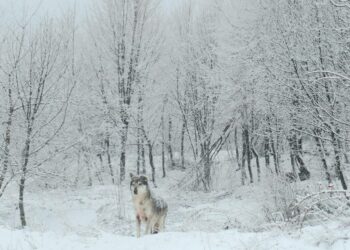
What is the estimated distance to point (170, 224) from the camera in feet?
44.4

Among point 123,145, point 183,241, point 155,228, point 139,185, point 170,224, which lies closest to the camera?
point 183,241

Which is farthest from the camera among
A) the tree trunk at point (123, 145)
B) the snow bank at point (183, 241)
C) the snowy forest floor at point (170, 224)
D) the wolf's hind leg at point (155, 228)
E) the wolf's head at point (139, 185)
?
the tree trunk at point (123, 145)

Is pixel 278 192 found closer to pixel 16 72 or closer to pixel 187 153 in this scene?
pixel 16 72

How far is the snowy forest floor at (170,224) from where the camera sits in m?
5.57

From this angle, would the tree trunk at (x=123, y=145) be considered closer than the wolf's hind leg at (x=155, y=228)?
No

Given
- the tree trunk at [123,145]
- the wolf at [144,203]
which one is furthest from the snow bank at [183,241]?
the tree trunk at [123,145]

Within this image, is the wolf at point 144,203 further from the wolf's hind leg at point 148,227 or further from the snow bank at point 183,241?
the snow bank at point 183,241

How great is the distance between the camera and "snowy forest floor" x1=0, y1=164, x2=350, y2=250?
18.3 feet

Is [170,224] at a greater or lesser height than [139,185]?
lesser

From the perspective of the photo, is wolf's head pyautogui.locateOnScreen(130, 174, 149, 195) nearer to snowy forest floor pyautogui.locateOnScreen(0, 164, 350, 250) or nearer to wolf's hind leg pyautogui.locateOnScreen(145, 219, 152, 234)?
wolf's hind leg pyautogui.locateOnScreen(145, 219, 152, 234)

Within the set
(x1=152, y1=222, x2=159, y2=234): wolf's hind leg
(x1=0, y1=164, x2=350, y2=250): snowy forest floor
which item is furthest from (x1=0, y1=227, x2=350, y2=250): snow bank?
(x1=152, y1=222, x2=159, y2=234): wolf's hind leg

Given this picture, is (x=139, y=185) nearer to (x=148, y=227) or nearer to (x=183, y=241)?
(x=148, y=227)

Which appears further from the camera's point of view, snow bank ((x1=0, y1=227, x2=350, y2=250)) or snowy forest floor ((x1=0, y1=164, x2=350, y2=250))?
snowy forest floor ((x1=0, y1=164, x2=350, y2=250))

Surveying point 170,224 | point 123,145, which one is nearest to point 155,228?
point 170,224
